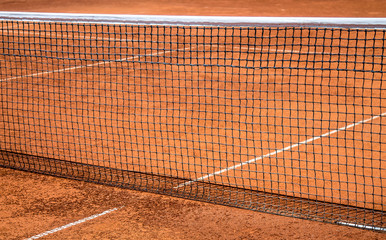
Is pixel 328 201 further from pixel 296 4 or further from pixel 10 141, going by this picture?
pixel 296 4

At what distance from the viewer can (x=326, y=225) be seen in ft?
19.7

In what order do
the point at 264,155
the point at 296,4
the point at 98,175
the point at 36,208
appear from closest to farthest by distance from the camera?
the point at 36,208
the point at 98,175
the point at 264,155
the point at 296,4

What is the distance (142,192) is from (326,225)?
244cm

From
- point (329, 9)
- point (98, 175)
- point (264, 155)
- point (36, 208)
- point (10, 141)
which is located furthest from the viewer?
point (329, 9)

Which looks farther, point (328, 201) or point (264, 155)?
point (264, 155)

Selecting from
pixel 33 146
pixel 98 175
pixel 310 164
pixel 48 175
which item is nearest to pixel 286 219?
pixel 310 164

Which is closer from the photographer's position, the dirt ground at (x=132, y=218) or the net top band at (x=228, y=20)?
the dirt ground at (x=132, y=218)

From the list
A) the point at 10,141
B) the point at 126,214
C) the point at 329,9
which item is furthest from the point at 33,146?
the point at 329,9

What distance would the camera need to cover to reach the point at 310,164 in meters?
7.79

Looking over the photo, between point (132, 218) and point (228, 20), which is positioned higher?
point (228, 20)

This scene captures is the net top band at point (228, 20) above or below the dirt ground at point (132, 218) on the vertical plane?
above

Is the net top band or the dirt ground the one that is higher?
the net top band

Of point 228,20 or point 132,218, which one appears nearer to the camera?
point 132,218

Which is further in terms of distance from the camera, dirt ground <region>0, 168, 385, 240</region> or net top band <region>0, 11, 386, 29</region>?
net top band <region>0, 11, 386, 29</region>
